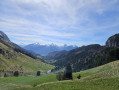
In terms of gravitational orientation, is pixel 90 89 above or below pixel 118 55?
below

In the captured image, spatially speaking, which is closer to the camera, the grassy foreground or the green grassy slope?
the green grassy slope

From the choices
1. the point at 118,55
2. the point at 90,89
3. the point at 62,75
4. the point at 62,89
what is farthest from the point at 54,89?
the point at 118,55

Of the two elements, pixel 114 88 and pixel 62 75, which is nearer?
pixel 114 88

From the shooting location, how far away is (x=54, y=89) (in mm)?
33812

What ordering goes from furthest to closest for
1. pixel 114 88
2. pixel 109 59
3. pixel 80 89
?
pixel 109 59 < pixel 80 89 < pixel 114 88

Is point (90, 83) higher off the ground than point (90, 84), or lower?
higher

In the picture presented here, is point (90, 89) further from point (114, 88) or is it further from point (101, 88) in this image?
point (114, 88)

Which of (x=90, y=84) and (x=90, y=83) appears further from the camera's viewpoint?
(x=90, y=83)

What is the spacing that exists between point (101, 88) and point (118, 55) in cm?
12375

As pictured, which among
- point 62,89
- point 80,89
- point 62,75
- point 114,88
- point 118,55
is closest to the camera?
point 114,88

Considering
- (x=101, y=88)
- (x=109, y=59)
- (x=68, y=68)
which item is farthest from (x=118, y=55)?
(x=101, y=88)

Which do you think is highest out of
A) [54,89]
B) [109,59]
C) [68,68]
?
[109,59]

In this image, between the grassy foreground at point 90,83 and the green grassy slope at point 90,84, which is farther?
the grassy foreground at point 90,83

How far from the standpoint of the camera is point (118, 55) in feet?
460
